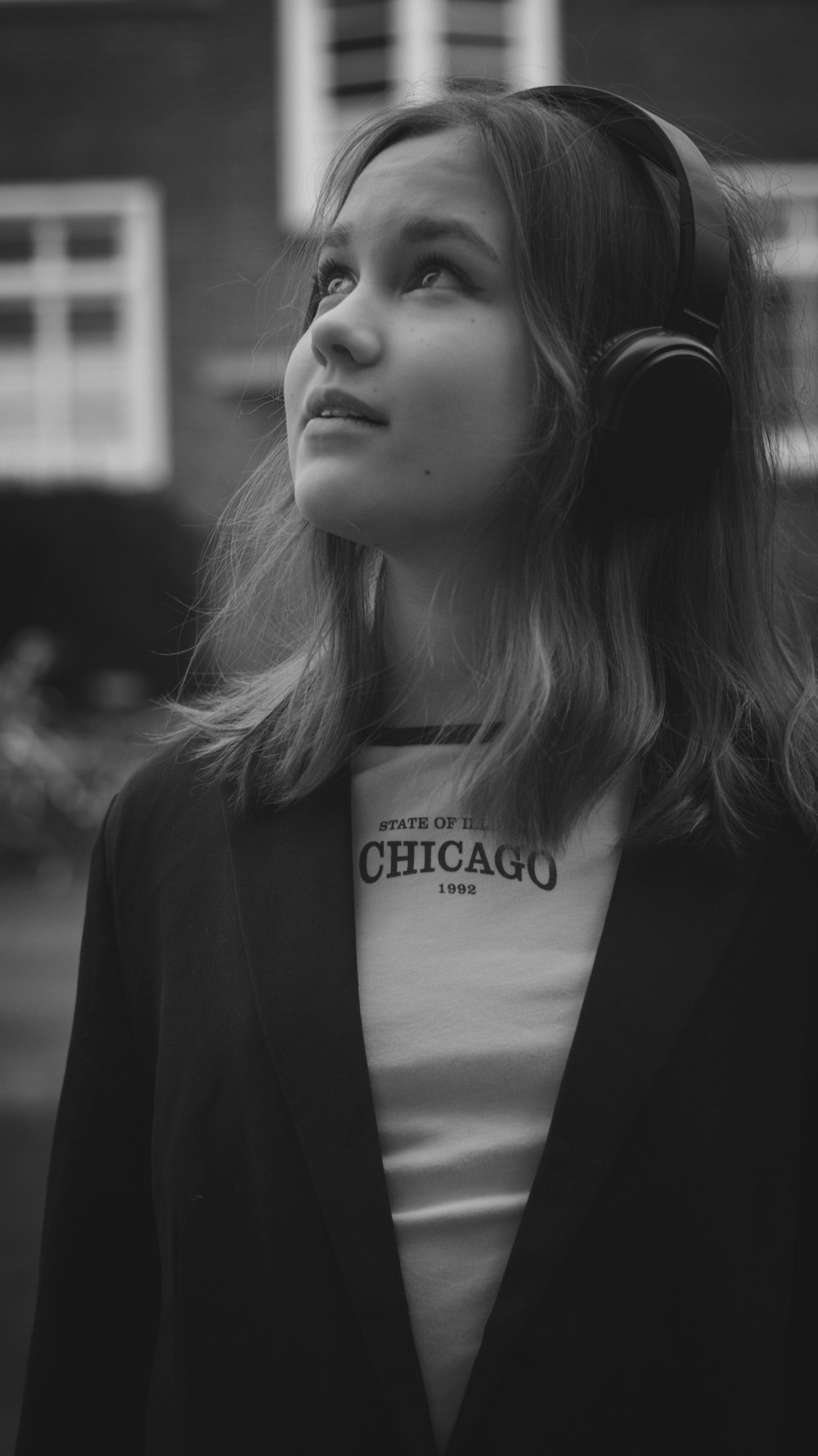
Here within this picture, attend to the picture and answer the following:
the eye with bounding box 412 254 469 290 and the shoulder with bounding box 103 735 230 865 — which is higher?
the eye with bounding box 412 254 469 290

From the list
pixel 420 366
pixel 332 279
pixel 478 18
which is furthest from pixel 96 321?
pixel 420 366

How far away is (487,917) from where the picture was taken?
1409 mm

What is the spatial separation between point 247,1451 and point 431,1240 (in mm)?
272

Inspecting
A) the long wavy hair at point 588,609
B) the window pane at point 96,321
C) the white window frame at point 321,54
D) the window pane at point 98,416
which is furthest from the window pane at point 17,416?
the long wavy hair at point 588,609

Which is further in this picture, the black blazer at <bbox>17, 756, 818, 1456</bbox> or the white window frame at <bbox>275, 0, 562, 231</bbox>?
the white window frame at <bbox>275, 0, 562, 231</bbox>

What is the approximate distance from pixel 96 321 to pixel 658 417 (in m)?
12.1

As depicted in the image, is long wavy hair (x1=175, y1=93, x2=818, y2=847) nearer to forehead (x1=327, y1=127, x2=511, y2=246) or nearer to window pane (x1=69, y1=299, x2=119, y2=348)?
forehead (x1=327, y1=127, x2=511, y2=246)

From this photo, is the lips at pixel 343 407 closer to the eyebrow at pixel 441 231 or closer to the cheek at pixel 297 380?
the cheek at pixel 297 380

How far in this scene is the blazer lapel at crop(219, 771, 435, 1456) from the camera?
126cm

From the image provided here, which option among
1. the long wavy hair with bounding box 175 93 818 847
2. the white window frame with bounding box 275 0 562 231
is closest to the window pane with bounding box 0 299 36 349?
→ the white window frame with bounding box 275 0 562 231

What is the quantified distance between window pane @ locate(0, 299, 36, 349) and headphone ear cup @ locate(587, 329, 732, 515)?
40.6 ft

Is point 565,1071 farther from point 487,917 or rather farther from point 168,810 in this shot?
point 168,810

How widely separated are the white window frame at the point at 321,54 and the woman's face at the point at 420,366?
36.3 feet

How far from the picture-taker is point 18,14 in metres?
12.0
